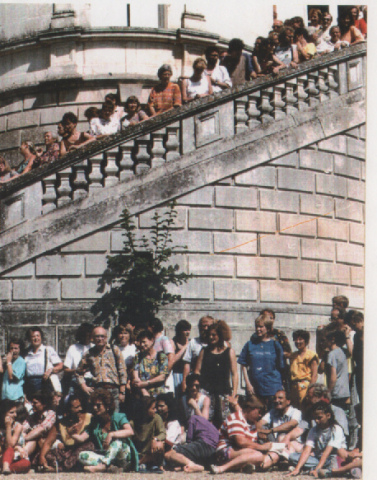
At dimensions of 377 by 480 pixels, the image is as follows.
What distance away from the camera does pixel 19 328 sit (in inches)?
468

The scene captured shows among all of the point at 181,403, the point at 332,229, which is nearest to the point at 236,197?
the point at 332,229

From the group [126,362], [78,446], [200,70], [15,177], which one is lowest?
[78,446]

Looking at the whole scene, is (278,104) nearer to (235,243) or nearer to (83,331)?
(235,243)

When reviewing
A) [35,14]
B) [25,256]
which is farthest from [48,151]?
[35,14]

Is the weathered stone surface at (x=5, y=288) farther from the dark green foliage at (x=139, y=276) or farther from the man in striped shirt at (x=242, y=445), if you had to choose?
the man in striped shirt at (x=242, y=445)

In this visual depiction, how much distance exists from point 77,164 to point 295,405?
4.17 metres

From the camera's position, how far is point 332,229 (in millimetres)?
12828

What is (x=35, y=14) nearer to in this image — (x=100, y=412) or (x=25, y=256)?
(x=25, y=256)

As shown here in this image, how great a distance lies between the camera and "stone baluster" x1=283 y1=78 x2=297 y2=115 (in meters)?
13.0

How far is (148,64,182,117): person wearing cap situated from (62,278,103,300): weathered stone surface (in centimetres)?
264

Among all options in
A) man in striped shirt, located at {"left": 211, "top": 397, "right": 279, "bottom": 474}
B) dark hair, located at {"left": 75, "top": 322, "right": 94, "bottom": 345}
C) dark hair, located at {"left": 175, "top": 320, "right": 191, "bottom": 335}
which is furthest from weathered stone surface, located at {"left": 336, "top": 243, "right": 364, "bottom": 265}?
dark hair, located at {"left": 75, "top": 322, "right": 94, "bottom": 345}

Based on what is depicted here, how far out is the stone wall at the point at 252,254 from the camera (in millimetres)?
11961

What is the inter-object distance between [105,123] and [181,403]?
4.38 metres

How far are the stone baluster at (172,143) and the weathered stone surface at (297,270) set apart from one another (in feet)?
6.62
